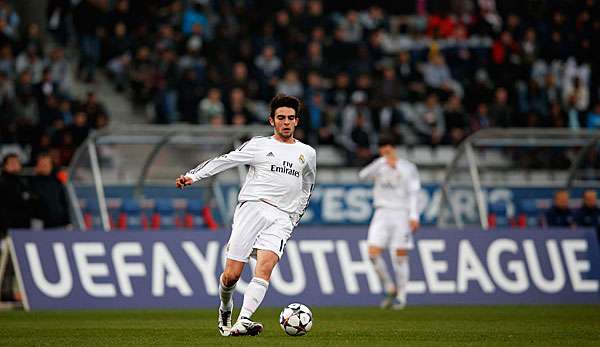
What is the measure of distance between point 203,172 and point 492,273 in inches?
368

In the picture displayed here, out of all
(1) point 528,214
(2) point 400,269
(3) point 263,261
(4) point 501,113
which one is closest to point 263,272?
(3) point 263,261

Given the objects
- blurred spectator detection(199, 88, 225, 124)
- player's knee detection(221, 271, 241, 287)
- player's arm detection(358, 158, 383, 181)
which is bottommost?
player's arm detection(358, 158, 383, 181)

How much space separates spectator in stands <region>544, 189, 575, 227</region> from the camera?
68.8 feet

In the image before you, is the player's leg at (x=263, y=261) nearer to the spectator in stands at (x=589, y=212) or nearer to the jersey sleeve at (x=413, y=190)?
the jersey sleeve at (x=413, y=190)

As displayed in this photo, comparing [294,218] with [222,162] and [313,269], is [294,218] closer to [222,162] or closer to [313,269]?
[222,162]

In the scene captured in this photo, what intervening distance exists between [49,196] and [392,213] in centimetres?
533

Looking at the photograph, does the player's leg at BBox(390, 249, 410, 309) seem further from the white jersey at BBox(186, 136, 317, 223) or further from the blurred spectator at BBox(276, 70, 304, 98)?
the blurred spectator at BBox(276, 70, 304, 98)

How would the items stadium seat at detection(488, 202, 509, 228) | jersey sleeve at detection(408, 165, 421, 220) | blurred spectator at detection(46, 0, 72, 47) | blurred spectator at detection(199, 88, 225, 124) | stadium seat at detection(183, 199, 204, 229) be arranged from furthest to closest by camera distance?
blurred spectator at detection(46, 0, 72, 47) → blurred spectator at detection(199, 88, 225, 124) → stadium seat at detection(488, 202, 509, 228) → stadium seat at detection(183, 199, 204, 229) → jersey sleeve at detection(408, 165, 421, 220)

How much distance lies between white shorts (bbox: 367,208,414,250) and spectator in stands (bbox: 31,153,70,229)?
16.0 feet

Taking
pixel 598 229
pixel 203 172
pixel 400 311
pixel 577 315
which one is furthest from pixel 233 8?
pixel 203 172

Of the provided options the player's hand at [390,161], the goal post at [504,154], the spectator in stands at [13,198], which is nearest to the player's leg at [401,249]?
the player's hand at [390,161]

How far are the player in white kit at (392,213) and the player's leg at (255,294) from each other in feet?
22.9

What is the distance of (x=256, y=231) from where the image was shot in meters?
11.4

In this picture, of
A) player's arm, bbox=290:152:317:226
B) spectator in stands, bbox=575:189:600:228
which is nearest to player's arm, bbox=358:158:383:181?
spectator in stands, bbox=575:189:600:228
